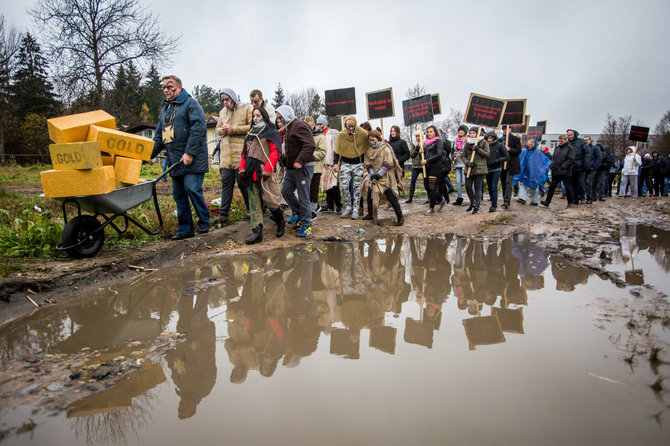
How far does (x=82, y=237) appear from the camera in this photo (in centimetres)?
480

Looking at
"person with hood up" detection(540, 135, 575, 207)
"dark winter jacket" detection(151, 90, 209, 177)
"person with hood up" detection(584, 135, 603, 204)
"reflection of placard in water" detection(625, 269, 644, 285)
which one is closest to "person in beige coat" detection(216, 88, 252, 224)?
"dark winter jacket" detection(151, 90, 209, 177)

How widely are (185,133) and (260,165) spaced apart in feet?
3.88

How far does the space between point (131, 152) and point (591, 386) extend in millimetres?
4996

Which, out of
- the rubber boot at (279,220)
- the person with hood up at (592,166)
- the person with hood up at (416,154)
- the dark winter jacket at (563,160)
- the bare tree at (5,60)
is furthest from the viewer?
the bare tree at (5,60)

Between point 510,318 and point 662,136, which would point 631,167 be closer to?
point 510,318

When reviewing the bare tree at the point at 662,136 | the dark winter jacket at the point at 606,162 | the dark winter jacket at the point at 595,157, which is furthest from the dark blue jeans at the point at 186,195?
the bare tree at the point at 662,136

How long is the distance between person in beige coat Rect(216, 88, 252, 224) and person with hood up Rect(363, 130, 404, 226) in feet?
8.23

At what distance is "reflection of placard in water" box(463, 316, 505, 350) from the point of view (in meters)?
2.97

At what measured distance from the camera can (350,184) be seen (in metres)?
8.71

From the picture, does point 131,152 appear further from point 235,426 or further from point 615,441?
point 615,441

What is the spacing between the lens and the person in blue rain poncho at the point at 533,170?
1084 centimetres

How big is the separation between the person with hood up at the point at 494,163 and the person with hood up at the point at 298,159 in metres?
4.56

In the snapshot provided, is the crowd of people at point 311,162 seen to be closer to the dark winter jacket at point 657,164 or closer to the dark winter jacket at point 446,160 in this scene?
the dark winter jacket at point 446,160

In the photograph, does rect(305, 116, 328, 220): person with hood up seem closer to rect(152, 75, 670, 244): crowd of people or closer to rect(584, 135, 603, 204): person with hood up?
rect(152, 75, 670, 244): crowd of people
